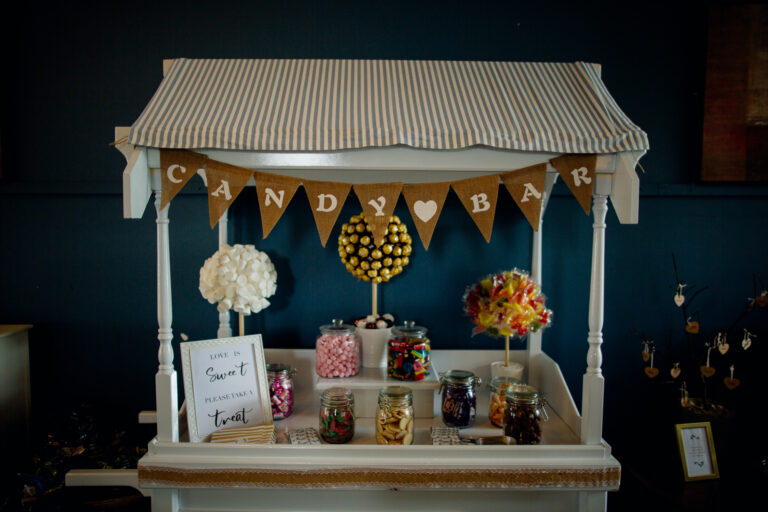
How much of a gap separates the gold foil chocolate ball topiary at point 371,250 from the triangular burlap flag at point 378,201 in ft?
1.05

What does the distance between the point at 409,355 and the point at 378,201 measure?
0.57 metres

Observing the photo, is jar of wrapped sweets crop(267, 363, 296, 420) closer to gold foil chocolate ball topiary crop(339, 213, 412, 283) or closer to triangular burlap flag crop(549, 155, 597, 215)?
gold foil chocolate ball topiary crop(339, 213, 412, 283)

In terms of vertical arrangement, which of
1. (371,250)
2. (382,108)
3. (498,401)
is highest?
(382,108)

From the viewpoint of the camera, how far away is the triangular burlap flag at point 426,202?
1417mm

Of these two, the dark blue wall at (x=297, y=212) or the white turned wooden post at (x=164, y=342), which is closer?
the white turned wooden post at (x=164, y=342)

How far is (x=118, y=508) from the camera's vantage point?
5.45 ft

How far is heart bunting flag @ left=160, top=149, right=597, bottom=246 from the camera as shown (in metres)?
1.37

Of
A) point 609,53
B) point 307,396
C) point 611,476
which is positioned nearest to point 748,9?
point 609,53

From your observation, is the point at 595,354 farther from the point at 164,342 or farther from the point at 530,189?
the point at 164,342

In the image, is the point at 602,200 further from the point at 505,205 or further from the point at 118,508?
the point at 118,508

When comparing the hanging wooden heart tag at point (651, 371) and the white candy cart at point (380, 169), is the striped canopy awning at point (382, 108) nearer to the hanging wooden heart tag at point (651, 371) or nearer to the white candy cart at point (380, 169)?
the white candy cart at point (380, 169)

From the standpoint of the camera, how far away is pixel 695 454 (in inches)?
63.7

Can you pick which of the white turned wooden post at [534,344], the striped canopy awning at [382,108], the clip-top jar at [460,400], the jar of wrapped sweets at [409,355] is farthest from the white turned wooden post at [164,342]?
the white turned wooden post at [534,344]

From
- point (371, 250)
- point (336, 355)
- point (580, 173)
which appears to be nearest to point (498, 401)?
point (336, 355)
